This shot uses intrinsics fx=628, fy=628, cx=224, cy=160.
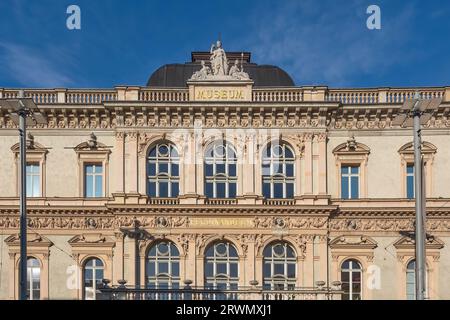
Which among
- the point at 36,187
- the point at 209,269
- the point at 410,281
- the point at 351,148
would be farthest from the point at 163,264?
the point at 410,281

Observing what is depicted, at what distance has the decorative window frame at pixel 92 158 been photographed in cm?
3272

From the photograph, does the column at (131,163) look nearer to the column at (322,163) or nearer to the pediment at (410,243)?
the column at (322,163)

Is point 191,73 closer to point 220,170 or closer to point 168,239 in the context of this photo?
point 220,170

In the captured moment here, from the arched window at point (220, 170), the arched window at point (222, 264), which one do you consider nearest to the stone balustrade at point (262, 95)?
the arched window at point (220, 170)

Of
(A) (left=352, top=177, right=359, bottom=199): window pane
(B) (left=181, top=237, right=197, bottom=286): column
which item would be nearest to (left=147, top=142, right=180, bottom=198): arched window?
(B) (left=181, top=237, right=197, bottom=286): column

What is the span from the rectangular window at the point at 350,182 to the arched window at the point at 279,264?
4.16 meters

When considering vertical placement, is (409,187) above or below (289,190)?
above

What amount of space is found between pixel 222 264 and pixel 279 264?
114 inches

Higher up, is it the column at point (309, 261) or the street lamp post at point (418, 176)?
the street lamp post at point (418, 176)

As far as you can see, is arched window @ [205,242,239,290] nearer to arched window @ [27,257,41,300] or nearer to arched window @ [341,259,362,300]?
arched window @ [341,259,362,300]

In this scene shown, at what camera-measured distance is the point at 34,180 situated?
32.9 m

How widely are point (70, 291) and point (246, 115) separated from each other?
Result: 1268 cm

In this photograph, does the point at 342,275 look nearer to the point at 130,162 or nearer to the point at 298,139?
the point at 298,139

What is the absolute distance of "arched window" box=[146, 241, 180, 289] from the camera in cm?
3164
